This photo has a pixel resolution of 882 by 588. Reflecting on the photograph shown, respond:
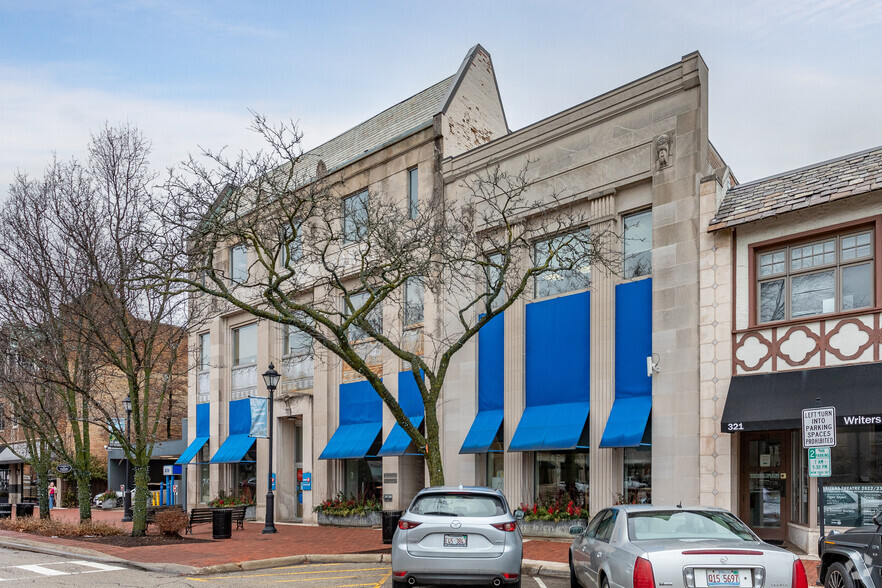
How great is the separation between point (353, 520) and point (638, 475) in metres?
10.4

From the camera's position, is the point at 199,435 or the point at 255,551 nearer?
the point at 255,551

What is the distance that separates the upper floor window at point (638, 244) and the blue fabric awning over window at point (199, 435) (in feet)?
68.4

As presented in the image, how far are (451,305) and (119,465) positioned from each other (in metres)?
34.7

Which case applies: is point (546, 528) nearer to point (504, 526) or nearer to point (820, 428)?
point (504, 526)

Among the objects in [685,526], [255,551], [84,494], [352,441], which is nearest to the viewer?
[685,526]

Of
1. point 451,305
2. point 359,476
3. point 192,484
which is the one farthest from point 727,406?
point 192,484

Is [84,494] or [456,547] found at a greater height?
[456,547]

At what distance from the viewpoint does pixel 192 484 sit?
36.5 metres

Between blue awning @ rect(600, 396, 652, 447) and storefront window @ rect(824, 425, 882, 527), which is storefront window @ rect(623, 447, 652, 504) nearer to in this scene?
blue awning @ rect(600, 396, 652, 447)

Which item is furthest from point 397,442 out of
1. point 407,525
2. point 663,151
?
point 407,525

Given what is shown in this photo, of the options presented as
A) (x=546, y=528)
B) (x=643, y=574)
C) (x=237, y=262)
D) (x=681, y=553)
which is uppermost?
(x=237, y=262)

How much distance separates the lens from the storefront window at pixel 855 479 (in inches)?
637

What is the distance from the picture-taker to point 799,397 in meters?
16.8

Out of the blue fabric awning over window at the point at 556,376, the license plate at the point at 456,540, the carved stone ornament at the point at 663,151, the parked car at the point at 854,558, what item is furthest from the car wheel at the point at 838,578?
the carved stone ornament at the point at 663,151
